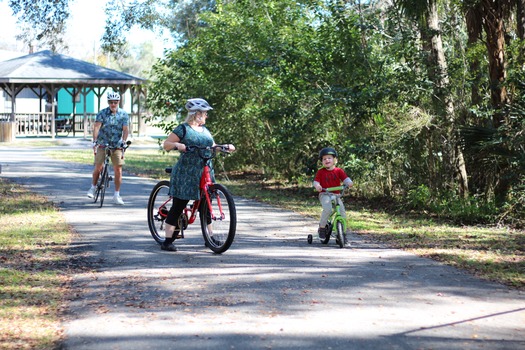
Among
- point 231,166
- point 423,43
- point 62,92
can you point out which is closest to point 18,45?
point 62,92

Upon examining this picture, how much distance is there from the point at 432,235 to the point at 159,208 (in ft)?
12.2

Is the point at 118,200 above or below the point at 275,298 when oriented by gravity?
above

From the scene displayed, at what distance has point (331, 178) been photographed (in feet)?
33.7

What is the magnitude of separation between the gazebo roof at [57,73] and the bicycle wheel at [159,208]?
3203cm

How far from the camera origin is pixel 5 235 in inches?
419

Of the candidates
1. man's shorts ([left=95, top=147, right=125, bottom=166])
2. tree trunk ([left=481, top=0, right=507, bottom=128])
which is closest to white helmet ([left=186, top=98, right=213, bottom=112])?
man's shorts ([left=95, top=147, right=125, bottom=166])

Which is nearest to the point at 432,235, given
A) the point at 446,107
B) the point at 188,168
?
the point at 446,107

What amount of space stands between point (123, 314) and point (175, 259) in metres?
2.69

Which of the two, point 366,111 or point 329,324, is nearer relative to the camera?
point 329,324

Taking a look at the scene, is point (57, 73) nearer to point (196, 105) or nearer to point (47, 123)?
point (47, 123)

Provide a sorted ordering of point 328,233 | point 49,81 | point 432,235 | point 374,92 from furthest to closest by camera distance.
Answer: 1. point 49,81
2. point 374,92
3. point 432,235
4. point 328,233

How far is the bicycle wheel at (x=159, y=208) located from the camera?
10148 millimetres

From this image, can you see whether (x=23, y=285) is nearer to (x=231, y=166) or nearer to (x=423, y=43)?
(x=423, y=43)

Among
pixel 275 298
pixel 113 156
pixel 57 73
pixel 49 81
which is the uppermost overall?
pixel 57 73
